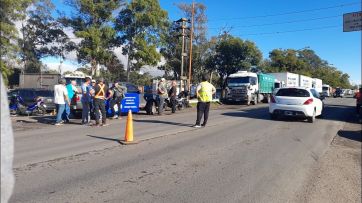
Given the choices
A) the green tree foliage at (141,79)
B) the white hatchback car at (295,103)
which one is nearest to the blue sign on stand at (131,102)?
the white hatchback car at (295,103)

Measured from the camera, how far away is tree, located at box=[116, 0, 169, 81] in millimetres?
42812

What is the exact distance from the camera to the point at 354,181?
7508 millimetres

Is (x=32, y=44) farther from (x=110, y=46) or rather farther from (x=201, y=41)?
(x=201, y=41)

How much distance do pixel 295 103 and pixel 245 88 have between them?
16.1 m

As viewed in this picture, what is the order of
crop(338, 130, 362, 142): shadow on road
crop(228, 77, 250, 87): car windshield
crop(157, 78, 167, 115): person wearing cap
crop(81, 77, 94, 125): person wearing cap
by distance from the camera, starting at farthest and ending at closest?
crop(228, 77, 250, 87): car windshield
crop(157, 78, 167, 115): person wearing cap
crop(81, 77, 94, 125): person wearing cap
crop(338, 130, 362, 142): shadow on road

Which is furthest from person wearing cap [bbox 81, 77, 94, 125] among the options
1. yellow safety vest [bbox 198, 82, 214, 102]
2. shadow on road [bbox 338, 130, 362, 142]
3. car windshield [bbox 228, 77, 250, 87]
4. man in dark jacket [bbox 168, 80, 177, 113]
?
car windshield [bbox 228, 77, 250, 87]

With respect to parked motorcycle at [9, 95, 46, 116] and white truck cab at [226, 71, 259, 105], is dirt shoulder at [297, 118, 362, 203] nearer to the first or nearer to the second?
parked motorcycle at [9, 95, 46, 116]

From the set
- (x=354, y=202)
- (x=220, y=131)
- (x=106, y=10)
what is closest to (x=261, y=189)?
(x=354, y=202)

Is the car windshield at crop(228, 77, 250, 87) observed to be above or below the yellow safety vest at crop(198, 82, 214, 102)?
above

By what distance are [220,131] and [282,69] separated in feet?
241

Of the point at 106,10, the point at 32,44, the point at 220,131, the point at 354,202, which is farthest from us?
the point at 32,44

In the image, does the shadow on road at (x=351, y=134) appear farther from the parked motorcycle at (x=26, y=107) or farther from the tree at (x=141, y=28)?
the tree at (x=141, y=28)

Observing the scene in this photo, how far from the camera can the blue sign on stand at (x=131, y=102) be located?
18.8 m

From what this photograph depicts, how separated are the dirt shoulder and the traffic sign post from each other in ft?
10.4
